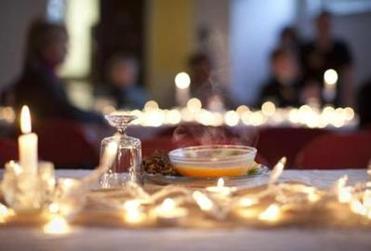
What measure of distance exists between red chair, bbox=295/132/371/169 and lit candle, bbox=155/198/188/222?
108cm

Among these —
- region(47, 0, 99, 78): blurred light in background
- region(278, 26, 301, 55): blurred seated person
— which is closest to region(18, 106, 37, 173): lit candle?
region(278, 26, 301, 55): blurred seated person

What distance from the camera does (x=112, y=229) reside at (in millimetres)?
1374

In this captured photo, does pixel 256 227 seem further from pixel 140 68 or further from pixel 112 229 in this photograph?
pixel 140 68

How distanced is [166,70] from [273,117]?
2.99 meters

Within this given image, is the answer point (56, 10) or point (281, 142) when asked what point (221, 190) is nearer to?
point (281, 142)

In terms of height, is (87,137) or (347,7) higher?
(347,7)

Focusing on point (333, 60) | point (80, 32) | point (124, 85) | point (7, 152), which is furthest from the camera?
point (80, 32)

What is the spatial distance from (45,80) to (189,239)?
261cm

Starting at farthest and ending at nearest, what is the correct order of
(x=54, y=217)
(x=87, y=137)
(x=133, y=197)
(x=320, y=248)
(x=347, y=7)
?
(x=347, y=7), (x=87, y=137), (x=133, y=197), (x=54, y=217), (x=320, y=248)

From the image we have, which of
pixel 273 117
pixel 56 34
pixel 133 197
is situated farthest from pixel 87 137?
pixel 133 197

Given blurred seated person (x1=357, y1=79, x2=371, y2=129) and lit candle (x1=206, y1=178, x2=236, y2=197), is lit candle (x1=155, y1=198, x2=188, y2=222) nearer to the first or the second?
lit candle (x1=206, y1=178, x2=236, y2=197)

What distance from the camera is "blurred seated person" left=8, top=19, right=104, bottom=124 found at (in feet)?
12.5

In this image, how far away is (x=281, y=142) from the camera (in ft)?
10.7

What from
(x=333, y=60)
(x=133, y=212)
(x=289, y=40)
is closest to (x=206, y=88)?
(x=333, y=60)
